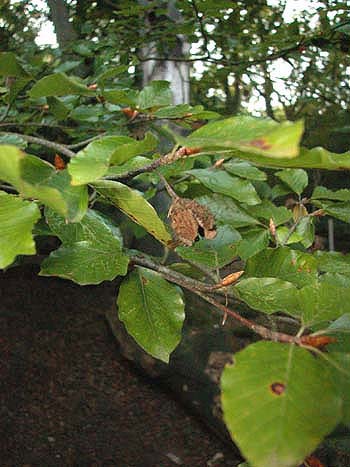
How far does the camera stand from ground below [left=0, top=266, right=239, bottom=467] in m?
2.46

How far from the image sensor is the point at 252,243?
83 centimetres

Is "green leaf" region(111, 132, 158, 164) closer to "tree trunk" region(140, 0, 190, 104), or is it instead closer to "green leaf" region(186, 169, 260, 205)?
"green leaf" region(186, 169, 260, 205)

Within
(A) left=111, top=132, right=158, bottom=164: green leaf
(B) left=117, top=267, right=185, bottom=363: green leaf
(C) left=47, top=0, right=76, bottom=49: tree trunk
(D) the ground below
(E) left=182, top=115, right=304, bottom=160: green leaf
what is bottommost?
(D) the ground below

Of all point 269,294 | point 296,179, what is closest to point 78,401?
point 296,179

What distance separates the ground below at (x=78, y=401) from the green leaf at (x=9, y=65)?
2084 mm

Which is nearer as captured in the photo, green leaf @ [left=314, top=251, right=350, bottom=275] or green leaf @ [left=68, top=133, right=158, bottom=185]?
green leaf @ [left=68, top=133, right=158, bottom=185]

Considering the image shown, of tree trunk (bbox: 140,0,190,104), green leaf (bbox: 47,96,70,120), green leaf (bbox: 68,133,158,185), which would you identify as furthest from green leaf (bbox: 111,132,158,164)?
tree trunk (bbox: 140,0,190,104)

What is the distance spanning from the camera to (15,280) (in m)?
3.88

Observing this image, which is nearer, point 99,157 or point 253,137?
point 253,137

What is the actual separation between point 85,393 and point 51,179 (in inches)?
103

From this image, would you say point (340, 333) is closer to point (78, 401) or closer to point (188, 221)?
point (188, 221)

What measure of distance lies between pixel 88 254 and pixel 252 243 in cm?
29

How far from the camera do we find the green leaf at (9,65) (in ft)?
2.52

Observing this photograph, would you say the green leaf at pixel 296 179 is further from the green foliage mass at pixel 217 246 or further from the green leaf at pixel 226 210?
the green leaf at pixel 226 210
